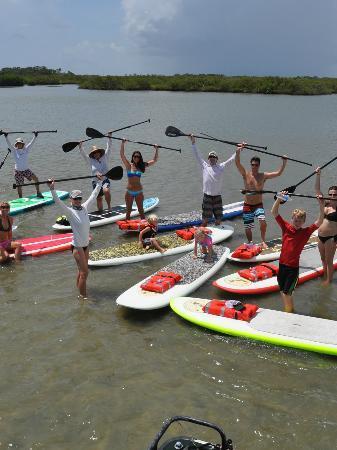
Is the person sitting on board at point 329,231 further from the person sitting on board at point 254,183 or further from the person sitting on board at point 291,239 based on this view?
the person sitting on board at point 254,183

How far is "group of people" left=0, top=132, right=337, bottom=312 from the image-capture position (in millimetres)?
7117

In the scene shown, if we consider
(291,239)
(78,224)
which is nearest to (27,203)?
(78,224)

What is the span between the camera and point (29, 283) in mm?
9078

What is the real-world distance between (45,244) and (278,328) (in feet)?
19.8

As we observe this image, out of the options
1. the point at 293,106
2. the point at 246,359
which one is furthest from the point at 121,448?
the point at 293,106

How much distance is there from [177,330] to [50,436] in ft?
8.86

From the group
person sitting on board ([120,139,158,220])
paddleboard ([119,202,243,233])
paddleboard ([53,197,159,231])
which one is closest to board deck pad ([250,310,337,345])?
paddleboard ([119,202,243,233])

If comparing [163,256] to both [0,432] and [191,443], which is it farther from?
[191,443]

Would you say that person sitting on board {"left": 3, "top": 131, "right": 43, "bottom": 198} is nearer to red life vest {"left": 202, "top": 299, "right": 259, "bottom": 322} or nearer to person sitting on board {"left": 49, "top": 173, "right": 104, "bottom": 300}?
person sitting on board {"left": 49, "top": 173, "right": 104, "bottom": 300}

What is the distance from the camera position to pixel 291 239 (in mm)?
7055

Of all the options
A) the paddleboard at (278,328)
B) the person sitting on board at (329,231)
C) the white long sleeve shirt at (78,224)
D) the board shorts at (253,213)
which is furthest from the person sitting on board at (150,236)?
the person sitting on board at (329,231)

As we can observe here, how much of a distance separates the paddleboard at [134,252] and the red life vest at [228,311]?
2892 mm

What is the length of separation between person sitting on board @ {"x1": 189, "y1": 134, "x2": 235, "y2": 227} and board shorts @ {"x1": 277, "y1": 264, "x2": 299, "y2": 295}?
401 centimetres

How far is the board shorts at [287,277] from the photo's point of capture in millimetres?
7199
